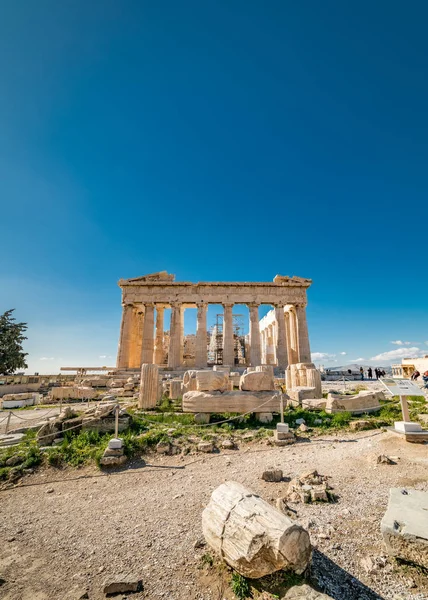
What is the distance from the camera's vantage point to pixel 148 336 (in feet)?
103

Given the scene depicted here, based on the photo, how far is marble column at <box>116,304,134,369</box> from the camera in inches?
1181

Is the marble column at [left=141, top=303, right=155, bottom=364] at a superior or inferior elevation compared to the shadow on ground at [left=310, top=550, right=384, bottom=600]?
superior

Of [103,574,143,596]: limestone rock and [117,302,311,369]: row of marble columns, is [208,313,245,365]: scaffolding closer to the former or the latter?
[117,302,311,369]: row of marble columns

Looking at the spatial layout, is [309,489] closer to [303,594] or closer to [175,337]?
[303,594]

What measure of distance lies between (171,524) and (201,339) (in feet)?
89.2

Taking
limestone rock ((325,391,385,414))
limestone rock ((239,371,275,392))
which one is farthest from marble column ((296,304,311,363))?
limestone rock ((239,371,275,392))

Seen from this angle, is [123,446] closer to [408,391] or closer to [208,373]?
[208,373]

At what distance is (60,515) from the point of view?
4.57m

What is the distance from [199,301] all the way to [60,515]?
91.1 ft

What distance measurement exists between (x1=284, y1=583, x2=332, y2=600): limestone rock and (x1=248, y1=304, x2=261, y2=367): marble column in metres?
28.4

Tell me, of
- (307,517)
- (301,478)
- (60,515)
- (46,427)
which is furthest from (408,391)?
(46,427)

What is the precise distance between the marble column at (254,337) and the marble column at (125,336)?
510 inches

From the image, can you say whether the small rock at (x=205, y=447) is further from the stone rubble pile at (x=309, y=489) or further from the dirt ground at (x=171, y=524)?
the stone rubble pile at (x=309, y=489)

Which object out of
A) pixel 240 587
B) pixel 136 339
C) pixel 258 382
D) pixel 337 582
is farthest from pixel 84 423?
pixel 136 339
